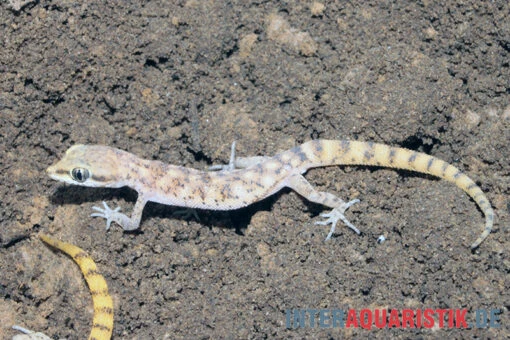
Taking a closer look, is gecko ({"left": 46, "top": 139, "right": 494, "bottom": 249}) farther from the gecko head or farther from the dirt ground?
the dirt ground

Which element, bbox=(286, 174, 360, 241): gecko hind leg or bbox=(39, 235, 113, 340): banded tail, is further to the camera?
bbox=(286, 174, 360, 241): gecko hind leg

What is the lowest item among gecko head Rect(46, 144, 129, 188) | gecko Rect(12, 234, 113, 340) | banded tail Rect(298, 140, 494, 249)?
gecko Rect(12, 234, 113, 340)

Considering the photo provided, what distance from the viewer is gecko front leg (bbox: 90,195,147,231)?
6844mm

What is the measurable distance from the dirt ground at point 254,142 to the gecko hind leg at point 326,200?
122 mm

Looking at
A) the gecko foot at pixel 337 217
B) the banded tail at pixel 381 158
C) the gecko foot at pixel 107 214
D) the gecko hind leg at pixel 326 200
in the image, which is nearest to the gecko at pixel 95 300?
the gecko foot at pixel 107 214

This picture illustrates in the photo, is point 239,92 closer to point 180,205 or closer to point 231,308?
point 180,205

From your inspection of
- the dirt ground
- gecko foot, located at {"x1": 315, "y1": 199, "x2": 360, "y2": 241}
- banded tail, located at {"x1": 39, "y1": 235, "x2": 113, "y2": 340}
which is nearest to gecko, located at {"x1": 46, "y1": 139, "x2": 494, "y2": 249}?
gecko foot, located at {"x1": 315, "y1": 199, "x2": 360, "y2": 241}

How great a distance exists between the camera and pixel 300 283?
21.5 feet

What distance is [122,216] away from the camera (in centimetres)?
686

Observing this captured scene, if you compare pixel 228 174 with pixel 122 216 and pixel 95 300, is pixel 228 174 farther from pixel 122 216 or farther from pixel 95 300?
pixel 95 300

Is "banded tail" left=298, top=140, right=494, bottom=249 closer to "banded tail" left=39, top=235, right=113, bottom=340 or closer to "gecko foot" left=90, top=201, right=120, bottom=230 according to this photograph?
"gecko foot" left=90, top=201, right=120, bottom=230

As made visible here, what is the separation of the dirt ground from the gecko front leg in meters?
0.12

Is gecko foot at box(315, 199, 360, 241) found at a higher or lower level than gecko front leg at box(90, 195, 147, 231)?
higher

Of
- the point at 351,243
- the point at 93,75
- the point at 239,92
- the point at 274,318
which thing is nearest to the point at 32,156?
the point at 93,75
